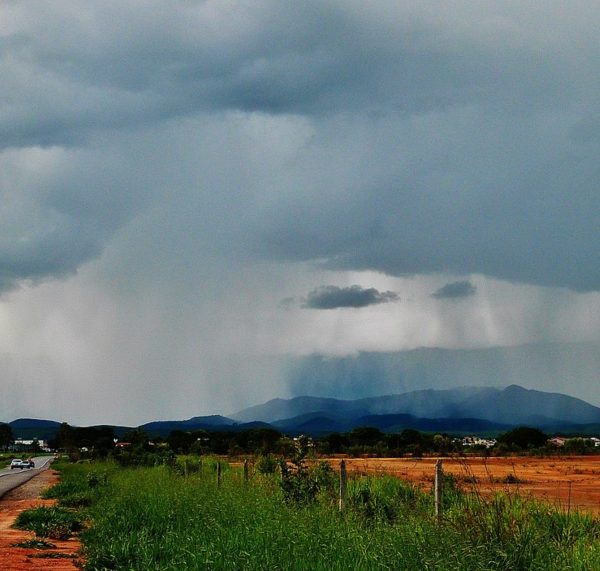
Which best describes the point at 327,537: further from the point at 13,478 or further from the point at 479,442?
the point at 479,442

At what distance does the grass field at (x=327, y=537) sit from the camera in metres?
10.1

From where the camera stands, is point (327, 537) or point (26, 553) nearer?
point (327, 537)

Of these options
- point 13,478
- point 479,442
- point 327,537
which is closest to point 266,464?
point 327,537

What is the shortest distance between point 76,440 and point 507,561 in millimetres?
155519

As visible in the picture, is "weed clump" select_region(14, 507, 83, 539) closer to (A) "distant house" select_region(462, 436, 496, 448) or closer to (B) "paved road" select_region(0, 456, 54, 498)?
(B) "paved road" select_region(0, 456, 54, 498)

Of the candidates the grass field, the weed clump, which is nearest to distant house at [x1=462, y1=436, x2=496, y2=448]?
the weed clump

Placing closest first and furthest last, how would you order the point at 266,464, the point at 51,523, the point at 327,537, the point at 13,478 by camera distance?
1. the point at 327,537
2. the point at 51,523
3. the point at 266,464
4. the point at 13,478

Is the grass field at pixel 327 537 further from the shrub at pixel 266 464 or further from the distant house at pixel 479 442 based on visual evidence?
the distant house at pixel 479 442

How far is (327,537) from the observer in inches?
451

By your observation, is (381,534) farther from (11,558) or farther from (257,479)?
(257,479)

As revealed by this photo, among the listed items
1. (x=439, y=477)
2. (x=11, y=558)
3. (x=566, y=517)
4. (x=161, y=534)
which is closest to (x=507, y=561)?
(x=439, y=477)

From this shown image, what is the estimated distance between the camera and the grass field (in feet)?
33.2

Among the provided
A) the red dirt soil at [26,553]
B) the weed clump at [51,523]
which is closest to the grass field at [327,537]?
the red dirt soil at [26,553]

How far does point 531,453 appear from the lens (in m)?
82.2
